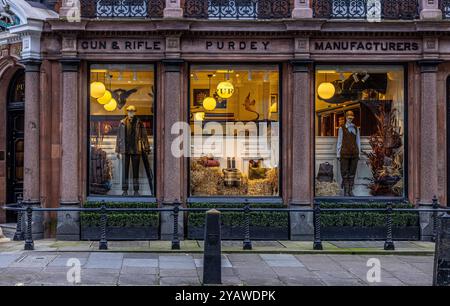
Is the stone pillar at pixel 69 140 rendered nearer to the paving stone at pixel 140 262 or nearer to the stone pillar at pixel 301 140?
the paving stone at pixel 140 262

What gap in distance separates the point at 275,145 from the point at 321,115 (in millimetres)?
1412

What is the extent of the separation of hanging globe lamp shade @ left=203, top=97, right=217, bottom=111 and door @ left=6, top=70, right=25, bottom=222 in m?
5.14

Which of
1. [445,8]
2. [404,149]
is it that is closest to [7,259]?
[404,149]

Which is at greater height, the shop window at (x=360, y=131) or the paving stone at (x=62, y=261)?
the shop window at (x=360, y=131)

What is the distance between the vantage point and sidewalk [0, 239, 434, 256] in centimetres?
1362

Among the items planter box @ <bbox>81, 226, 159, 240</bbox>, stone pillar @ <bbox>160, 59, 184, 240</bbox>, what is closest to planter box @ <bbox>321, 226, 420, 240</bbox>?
stone pillar @ <bbox>160, 59, 184, 240</bbox>

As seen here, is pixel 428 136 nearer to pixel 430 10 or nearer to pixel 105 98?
pixel 430 10

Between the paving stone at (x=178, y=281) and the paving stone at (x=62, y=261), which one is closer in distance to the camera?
the paving stone at (x=178, y=281)

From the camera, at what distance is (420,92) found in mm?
15766

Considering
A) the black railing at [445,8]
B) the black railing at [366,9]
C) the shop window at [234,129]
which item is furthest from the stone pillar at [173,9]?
the black railing at [445,8]

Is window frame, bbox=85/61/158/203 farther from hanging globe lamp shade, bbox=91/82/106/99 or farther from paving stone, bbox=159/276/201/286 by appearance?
paving stone, bbox=159/276/201/286

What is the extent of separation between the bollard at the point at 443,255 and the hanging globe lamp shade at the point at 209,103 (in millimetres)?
7804

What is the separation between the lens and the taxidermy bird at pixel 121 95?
1602 cm

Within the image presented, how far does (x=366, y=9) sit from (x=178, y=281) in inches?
351
